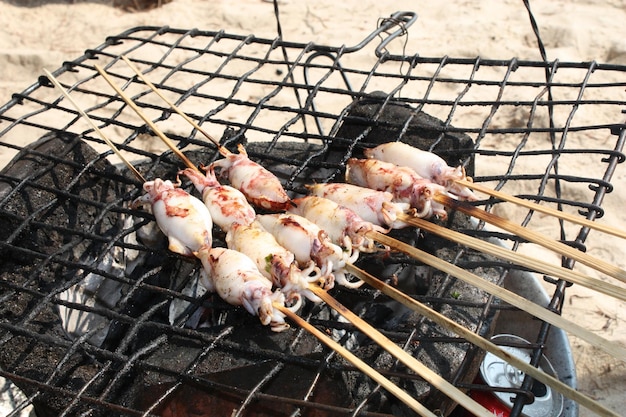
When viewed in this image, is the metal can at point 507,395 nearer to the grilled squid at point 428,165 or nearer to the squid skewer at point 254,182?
the grilled squid at point 428,165

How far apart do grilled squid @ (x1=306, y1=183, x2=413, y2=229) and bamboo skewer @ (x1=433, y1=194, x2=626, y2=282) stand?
0.17 meters

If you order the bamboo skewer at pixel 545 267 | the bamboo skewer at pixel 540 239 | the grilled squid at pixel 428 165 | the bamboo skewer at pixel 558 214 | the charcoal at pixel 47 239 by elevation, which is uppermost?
the grilled squid at pixel 428 165

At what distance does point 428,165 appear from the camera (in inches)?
91.7

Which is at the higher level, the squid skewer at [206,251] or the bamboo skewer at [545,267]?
the bamboo skewer at [545,267]

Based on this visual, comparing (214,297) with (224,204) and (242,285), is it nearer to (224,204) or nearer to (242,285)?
(242,285)

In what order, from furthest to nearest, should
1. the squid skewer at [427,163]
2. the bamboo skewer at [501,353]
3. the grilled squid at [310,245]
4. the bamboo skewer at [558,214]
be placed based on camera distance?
the squid skewer at [427,163], the grilled squid at [310,245], the bamboo skewer at [558,214], the bamboo skewer at [501,353]

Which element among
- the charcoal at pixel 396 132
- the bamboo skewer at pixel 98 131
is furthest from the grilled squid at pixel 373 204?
the bamboo skewer at pixel 98 131

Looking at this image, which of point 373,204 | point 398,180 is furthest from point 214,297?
point 398,180

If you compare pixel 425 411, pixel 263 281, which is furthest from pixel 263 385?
pixel 425 411

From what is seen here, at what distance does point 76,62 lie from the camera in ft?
10.1

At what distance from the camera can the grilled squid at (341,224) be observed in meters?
2.07

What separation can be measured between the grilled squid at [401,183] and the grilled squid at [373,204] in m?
0.04

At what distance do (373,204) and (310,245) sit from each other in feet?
0.99

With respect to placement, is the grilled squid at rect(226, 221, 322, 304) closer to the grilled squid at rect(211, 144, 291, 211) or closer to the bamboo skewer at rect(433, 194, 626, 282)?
the grilled squid at rect(211, 144, 291, 211)
